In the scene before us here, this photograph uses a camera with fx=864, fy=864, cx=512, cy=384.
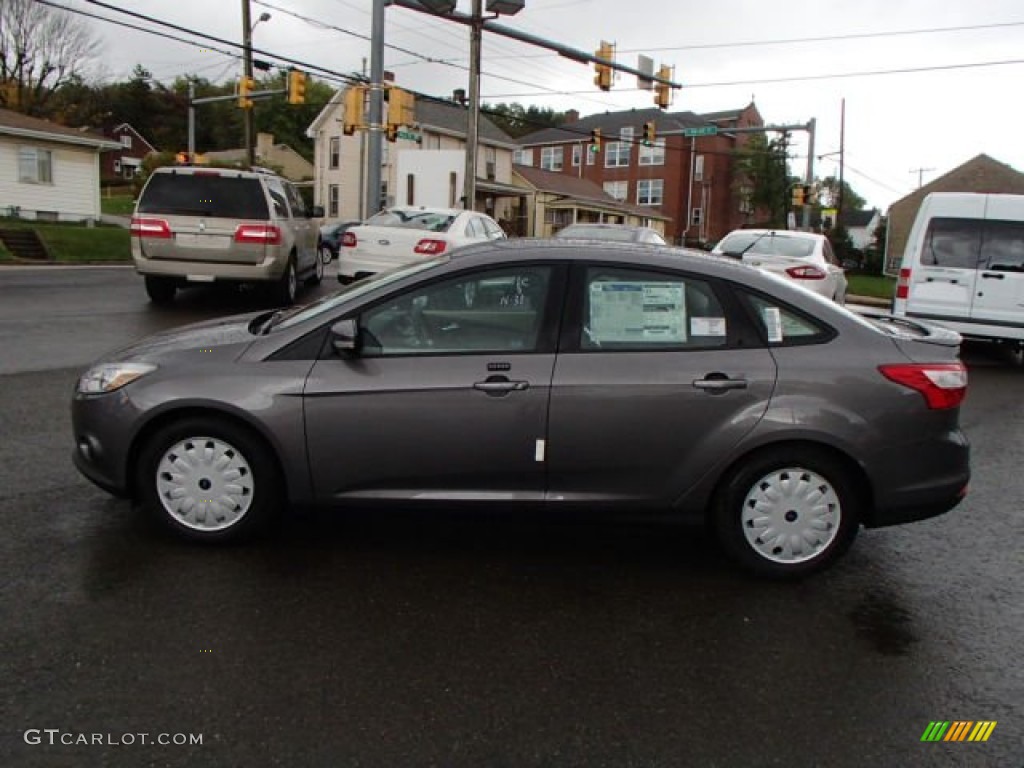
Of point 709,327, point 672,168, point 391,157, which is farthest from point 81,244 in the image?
point 672,168

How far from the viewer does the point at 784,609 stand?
3756 mm

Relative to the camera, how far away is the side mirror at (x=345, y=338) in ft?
12.9

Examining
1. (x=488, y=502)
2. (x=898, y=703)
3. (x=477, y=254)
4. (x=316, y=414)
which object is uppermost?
(x=477, y=254)

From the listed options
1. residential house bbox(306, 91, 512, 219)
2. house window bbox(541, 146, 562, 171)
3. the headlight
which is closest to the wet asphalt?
the headlight

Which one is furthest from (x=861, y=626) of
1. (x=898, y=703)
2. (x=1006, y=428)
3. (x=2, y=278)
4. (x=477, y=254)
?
(x=2, y=278)

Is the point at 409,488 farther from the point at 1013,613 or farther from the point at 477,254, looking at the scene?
the point at 1013,613

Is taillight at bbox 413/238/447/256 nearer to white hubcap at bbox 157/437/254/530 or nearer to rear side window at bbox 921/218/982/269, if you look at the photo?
rear side window at bbox 921/218/982/269

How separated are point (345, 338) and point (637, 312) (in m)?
1.36

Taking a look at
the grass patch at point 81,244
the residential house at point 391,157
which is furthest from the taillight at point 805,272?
the residential house at point 391,157

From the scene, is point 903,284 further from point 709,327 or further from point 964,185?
point 964,185

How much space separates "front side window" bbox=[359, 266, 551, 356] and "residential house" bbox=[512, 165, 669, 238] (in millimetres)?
46300

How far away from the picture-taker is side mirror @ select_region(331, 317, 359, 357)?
3.93 m

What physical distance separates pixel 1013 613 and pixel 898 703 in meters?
1.14

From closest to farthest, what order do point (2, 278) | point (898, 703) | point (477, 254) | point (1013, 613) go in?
point (898, 703), point (1013, 613), point (477, 254), point (2, 278)
